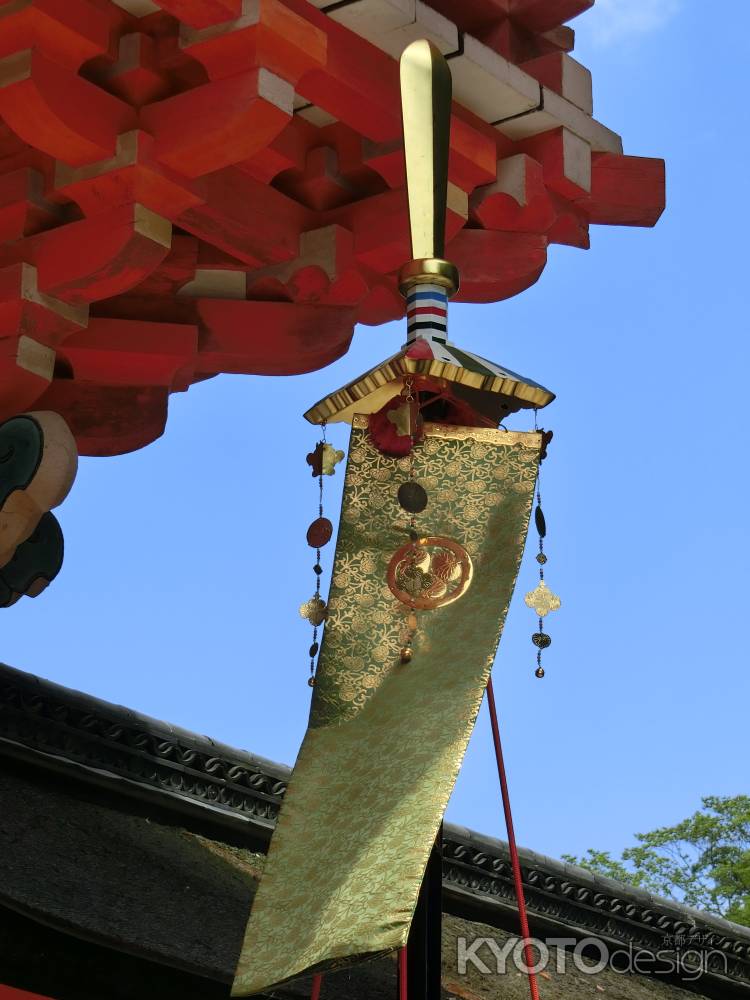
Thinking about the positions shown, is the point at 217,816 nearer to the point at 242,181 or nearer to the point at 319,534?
the point at 319,534

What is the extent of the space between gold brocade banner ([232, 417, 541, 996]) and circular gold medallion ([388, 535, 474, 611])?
10 mm

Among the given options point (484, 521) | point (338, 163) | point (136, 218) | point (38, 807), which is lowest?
point (38, 807)

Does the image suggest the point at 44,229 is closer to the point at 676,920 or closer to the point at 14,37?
the point at 14,37

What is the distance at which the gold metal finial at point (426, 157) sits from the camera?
177 inches

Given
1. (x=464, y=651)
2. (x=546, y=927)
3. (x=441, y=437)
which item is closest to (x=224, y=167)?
(x=441, y=437)

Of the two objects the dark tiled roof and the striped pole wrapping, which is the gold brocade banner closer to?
the striped pole wrapping

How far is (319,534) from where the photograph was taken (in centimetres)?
443

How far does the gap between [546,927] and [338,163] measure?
2.80 meters

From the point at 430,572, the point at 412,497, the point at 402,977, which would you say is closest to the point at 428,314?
the point at 412,497

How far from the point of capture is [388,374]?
4.34m

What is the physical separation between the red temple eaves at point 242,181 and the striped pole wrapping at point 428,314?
0.58 metres

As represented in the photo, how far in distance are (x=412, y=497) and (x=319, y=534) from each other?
243 mm

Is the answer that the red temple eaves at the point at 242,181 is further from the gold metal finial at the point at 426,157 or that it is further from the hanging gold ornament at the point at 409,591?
the hanging gold ornament at the point at 409,591

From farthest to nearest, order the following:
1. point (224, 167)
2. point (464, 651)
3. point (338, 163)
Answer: point (338, 163), point (224, 167), point (464, 651)
